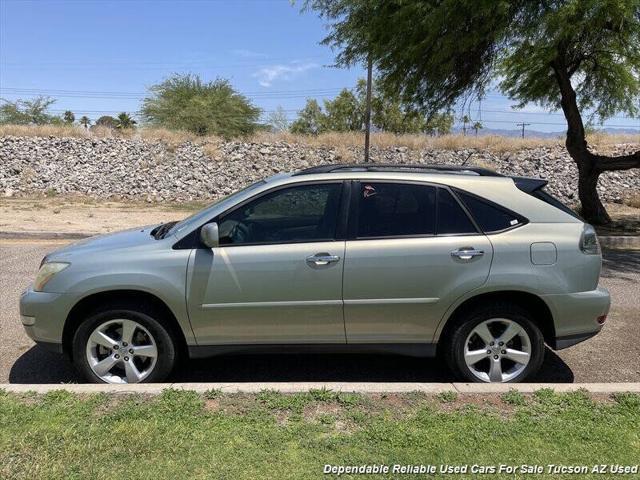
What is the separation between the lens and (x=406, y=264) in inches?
160

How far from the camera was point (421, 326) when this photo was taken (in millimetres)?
4152

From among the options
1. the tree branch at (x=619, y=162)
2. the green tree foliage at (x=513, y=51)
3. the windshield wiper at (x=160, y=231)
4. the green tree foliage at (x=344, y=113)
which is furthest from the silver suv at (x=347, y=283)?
the green tree foliage at (x=344, y=113)

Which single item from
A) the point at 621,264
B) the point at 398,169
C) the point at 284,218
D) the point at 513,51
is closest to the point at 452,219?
the point at 398,169

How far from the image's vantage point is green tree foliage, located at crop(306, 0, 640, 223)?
34.9 ft

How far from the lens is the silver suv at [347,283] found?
405 centimetres

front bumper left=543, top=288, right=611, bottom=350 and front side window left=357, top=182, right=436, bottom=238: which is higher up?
front side window left=357, top=182, right=436, bottom=238

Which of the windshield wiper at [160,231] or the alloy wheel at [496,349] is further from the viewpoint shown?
the windshield wiper at [160,231]

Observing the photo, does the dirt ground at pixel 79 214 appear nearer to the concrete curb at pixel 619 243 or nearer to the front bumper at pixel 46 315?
the front bumper at pixel 46 315

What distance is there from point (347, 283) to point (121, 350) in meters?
1.79

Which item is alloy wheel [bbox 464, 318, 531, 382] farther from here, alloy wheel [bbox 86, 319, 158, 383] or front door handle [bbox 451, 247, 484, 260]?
alloy wheel [bbox 86, 319, 158, 383]

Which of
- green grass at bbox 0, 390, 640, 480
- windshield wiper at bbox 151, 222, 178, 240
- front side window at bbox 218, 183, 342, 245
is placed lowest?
green grass at bbox 0, 390, 640, 480

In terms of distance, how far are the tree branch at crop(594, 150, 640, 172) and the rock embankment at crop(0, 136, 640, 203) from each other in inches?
→ 221

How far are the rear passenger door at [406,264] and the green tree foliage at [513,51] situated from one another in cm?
783

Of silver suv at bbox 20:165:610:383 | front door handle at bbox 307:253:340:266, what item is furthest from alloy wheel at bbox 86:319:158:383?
front door handle at bbox 307:253:340:266
